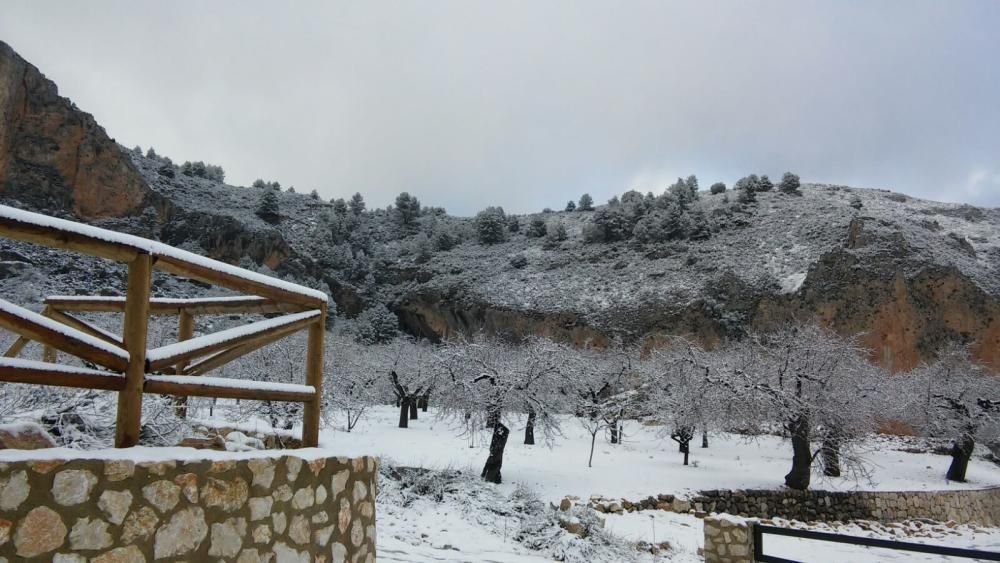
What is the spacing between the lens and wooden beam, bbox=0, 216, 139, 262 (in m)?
2.27

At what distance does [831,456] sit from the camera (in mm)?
15805

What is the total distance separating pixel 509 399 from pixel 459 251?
3561 cm

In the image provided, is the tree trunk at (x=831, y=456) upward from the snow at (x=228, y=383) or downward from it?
downward

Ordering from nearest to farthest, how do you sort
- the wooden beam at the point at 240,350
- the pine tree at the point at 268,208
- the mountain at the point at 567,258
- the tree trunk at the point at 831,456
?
the wooden beam at the point at 240,350, the tree trunk at the point at 831,456, the mountain at the point at 567,258, the pine tree at the point at 268,208

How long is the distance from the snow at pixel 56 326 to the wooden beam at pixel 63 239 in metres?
0.26

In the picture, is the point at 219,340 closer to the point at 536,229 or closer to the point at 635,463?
the point at 635,463

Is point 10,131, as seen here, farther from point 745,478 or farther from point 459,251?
point 745,478

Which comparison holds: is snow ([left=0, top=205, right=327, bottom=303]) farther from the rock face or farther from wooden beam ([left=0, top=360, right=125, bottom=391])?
the rock face

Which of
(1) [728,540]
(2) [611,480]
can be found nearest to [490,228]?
(2) [611,480]

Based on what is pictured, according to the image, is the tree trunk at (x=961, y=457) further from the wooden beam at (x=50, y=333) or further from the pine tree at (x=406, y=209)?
the pine tree at (x=406, y=209)

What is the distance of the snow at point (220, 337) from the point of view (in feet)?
8.80

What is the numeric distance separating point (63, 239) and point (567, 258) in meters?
43.2

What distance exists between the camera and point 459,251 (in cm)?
4962

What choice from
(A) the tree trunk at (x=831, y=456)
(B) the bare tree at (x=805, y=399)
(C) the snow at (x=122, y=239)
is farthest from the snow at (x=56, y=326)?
(A) the tree trunk at (x=831, y=456)
